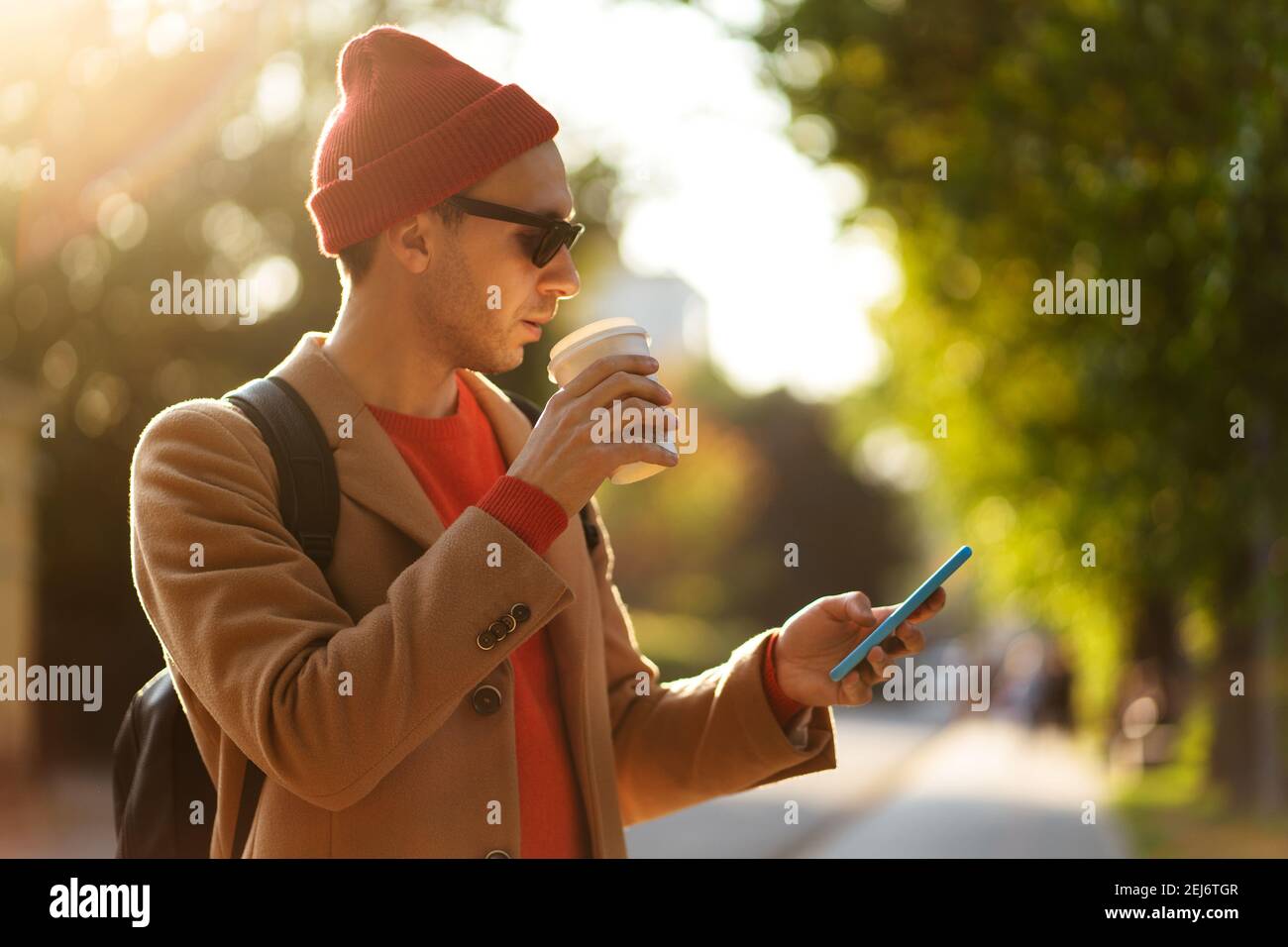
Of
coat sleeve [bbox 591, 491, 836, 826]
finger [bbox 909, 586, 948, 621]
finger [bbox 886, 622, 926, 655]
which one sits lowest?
coat sleeve [bbox 591, 491, 836, 826]

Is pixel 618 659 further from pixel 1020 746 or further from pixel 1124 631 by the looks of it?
pixel 1020 746

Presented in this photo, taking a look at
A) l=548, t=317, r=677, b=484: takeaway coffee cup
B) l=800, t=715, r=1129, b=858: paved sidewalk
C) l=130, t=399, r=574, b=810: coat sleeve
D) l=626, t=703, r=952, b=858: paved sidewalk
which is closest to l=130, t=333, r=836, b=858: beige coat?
l=130, t=399, r=574, b=810: coat sleeve

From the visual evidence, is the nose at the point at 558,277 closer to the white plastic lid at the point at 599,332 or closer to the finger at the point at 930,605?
the white plastic lid at the point at 599,332

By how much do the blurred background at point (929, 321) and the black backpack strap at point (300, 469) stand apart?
6123 mm

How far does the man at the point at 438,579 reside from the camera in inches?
79.0

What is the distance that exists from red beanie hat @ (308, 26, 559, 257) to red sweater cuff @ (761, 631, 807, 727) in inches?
36.5

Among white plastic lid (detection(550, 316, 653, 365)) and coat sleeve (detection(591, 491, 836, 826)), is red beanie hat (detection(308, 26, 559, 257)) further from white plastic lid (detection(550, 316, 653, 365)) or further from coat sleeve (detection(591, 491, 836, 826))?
coat sleeve (detection(591, 491, 836, 826))

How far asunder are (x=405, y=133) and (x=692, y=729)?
111 cm

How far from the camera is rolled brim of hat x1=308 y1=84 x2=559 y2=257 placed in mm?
2348

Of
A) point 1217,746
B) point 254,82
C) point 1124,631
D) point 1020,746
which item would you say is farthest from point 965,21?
point 1020,746

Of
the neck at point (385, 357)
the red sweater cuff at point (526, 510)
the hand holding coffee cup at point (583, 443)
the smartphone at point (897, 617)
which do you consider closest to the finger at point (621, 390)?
the hand holding coffee cup at point (583, 443)

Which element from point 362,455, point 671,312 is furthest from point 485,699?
point 671,312

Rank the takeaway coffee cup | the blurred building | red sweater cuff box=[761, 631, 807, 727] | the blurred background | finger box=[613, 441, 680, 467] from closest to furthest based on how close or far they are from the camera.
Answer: finger box=[613, 441, 680, 467] < the takeaway coffee cup < red sweater cuff box=[761, 631, 807, 727] < the blurred background < the blurred building
